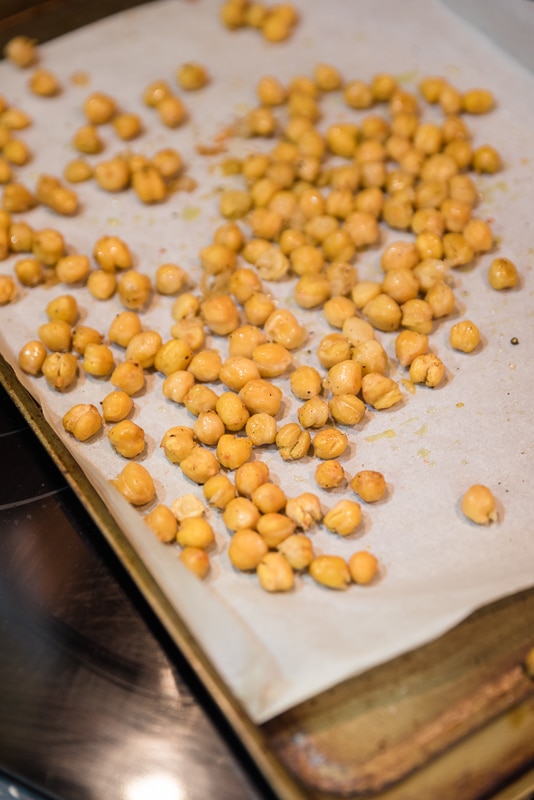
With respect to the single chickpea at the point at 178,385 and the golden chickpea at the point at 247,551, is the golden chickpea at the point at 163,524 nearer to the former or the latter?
the golden chickpea at the point at 247,551

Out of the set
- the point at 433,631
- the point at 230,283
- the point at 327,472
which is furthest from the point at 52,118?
the point at 433,631

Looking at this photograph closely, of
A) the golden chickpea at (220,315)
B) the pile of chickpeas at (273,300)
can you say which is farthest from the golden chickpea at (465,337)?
the golden chickpea at (220,315)

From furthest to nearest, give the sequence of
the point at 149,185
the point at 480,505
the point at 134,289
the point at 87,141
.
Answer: the point at 87,141, the point at 149,185, the point at 134,289, the point at 480,505

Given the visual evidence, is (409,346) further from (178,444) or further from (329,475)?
(178,444)

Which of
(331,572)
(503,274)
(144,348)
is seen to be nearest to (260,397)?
(144,348)

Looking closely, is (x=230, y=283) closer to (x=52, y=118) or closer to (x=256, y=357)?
(x=256, y=357)
